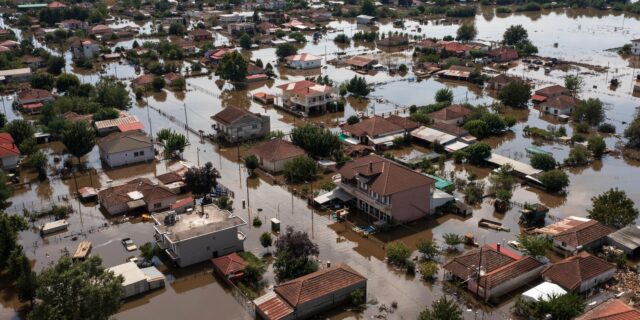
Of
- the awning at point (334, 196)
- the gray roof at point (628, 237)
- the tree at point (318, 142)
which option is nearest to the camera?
the gray roof at point (628, 237)

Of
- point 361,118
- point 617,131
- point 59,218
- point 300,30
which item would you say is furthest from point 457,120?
point 300,30

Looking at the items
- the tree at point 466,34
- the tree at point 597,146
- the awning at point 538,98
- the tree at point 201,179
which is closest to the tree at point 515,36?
the tree at point 466,34

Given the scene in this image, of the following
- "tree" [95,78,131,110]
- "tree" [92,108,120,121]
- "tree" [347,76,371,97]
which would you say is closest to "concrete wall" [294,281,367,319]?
"tree" [92,108,120,121]

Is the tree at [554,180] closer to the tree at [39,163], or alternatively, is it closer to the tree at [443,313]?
the tree at [443,313]

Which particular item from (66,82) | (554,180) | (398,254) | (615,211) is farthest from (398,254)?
(66,82)

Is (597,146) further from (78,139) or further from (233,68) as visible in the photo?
(233,68)

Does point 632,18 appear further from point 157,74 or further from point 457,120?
point 157,74
